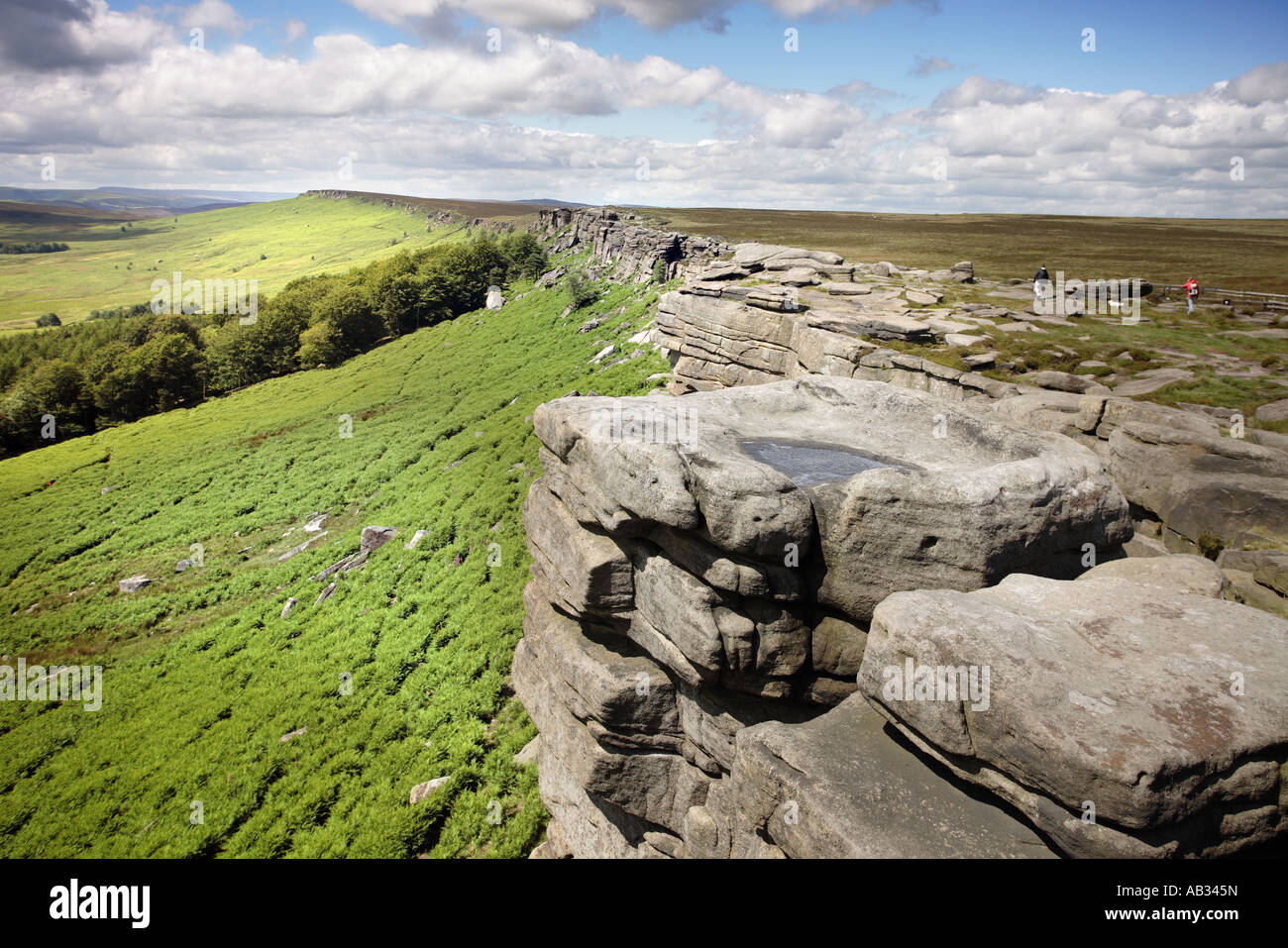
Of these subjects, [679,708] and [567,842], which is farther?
[567,842]

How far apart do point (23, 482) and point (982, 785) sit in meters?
76.6

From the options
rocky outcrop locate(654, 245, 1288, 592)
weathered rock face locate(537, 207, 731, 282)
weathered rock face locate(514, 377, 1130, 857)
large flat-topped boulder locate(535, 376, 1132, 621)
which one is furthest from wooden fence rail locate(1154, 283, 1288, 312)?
weathered rock face locate(537, 207, 731, 282)

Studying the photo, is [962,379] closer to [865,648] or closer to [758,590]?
[865,648]

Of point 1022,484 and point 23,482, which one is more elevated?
point 1022,484

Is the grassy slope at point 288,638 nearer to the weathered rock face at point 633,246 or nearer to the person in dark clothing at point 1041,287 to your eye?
Result: the weathered rock face at point 633,246

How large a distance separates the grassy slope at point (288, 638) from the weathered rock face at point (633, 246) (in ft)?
43.8

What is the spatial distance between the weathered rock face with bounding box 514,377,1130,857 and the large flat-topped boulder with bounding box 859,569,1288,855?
1053mm

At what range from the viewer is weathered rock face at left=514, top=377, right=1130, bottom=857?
8.63 meters

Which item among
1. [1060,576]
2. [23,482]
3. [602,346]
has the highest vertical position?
[602,346]

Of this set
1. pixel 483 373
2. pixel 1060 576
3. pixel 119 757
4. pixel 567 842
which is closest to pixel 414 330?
pixel 483 373

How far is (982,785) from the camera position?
25.4 ft

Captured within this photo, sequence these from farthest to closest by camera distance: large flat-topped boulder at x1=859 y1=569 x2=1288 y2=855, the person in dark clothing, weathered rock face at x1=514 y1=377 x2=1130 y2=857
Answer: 1. the person in dark clothing
2. weathered rock face at x1=514 y1=377 x2=1130 y2=857
3. large flat-topped boulder at x1=859 y1=569 x2=1288 y2=855

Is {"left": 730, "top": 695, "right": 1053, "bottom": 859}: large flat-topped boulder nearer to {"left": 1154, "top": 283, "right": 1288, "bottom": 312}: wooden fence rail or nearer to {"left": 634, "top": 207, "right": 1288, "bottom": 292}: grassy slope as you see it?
{"left": 1154, "top": 283, "right": 1288, "bottom": 312}: wooden fence rail
